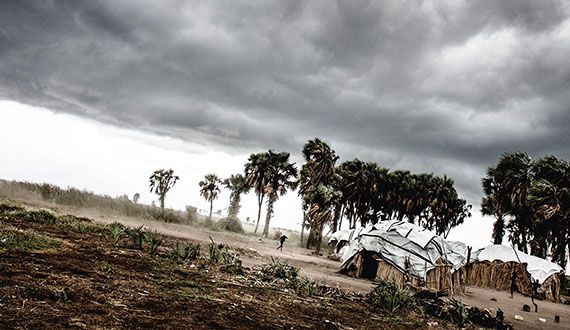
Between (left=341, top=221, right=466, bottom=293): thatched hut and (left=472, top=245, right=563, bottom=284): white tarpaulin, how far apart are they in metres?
5.94

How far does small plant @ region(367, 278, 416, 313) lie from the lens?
7.86 meters

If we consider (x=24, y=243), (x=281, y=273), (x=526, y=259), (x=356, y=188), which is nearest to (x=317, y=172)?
(x=356, y=188)

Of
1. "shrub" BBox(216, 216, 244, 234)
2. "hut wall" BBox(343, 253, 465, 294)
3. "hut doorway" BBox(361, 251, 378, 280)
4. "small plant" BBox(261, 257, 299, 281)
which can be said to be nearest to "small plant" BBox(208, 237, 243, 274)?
"small plant" BBox(261, 257, 299, 281)

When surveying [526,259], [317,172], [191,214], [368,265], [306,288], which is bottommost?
[368,265]

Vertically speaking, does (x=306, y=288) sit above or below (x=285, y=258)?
above

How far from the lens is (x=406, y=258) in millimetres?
15305

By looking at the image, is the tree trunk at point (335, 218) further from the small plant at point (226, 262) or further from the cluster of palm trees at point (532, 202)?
the small plant at point (226, 262)

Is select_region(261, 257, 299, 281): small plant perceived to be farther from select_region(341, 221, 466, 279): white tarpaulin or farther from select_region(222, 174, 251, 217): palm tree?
select_region(222, 174, 251, 217): palm tree

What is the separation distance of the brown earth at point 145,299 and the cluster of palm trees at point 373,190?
2473cm

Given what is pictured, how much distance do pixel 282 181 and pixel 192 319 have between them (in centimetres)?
3660

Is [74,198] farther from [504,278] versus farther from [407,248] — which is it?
[504,278]

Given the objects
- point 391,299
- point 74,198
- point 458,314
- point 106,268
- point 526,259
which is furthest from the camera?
point 74,198

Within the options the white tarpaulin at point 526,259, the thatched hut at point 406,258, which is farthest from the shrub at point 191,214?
the white tarpaulin at point 526,259

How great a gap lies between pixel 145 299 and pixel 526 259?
77.1ft
